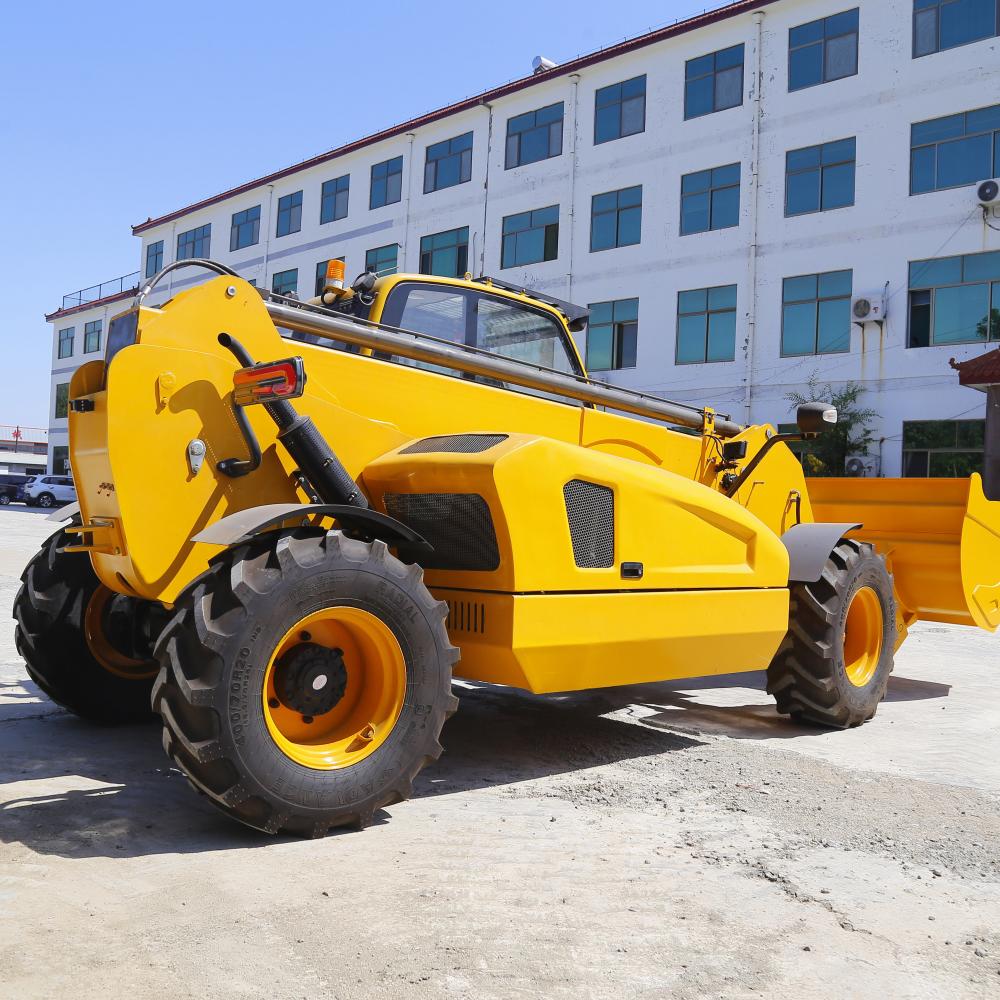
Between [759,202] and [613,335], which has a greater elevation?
[759,202]

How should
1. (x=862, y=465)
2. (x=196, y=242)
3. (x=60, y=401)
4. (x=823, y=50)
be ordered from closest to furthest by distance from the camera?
(x=862, y=465) → (x=823, y=50) → (x=196, y=242) → (x=60, y=401)

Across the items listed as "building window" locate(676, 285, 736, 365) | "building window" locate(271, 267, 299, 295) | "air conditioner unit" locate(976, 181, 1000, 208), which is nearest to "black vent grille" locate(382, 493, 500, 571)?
"air conditioner unit" locate(976, 181, 1000, 208)

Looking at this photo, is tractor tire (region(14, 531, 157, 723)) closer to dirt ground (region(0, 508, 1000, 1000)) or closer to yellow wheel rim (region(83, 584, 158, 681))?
yellow wheel rim (region(83, 584, 158, 681))

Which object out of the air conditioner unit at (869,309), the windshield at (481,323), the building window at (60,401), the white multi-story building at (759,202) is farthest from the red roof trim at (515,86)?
the windshield at (481,323)

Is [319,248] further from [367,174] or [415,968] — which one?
[415,968]

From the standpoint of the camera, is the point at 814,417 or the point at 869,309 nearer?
the point at 814,417

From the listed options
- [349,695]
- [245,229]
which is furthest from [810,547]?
[245,229]

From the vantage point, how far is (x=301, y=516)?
4328 millimetres

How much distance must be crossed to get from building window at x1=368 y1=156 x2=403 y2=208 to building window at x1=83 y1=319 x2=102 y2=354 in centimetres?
2234

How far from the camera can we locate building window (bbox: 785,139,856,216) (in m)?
22.7

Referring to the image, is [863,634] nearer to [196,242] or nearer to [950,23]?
[950,23]

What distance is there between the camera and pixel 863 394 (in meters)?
22.2

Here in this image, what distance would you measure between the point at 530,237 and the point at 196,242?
61.2ft

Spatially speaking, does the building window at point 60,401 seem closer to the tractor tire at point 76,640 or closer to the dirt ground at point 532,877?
the tractor tire at point 76,640
